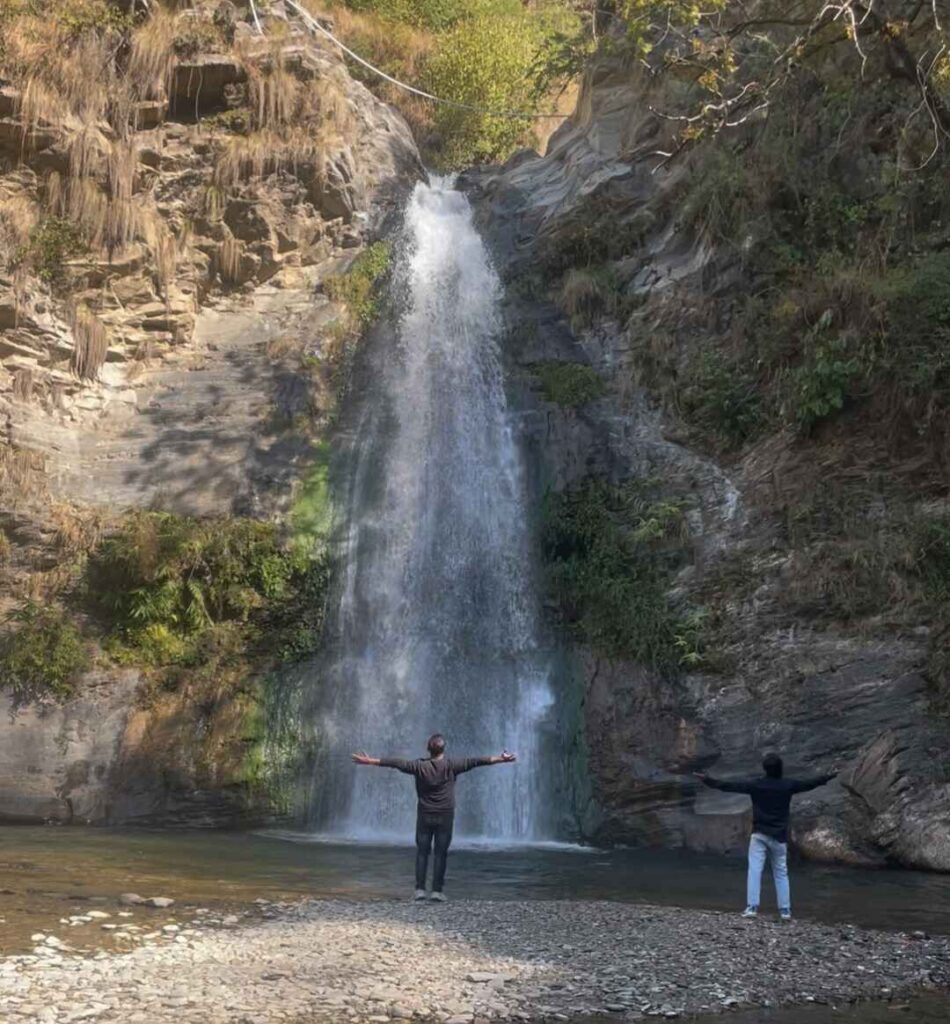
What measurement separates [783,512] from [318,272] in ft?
40.9

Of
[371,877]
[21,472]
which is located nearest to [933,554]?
[371,877]

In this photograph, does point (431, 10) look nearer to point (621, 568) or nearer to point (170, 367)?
point (170, 367)

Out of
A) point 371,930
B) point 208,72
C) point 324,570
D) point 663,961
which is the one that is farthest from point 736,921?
point 208,72

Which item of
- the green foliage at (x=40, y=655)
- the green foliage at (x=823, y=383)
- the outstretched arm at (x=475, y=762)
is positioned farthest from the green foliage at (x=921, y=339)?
the green foliage at (x=40, y=655)

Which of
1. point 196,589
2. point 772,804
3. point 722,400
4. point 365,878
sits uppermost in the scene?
point 722,400

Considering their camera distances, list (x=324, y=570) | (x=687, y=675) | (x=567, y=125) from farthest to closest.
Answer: (x=567, y=125) → (x=324, y=570) → (x=687, y=675)

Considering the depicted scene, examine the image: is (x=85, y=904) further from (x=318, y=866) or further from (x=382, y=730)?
(x=382, y=730)

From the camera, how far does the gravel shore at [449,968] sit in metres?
7.08

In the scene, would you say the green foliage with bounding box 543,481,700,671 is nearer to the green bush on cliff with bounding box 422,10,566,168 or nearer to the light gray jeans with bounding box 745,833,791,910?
the light gray jeans with bounding box 745,833,791,910

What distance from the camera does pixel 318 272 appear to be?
25922 millimetres

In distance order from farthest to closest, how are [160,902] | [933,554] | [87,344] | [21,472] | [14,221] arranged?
1. [14,221]
2. [87,344]
3. [21,472]
4. [933,554]
5. [160,902]

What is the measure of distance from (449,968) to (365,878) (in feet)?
15.6

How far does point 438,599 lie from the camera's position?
774 inches

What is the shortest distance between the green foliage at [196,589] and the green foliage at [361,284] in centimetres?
637
